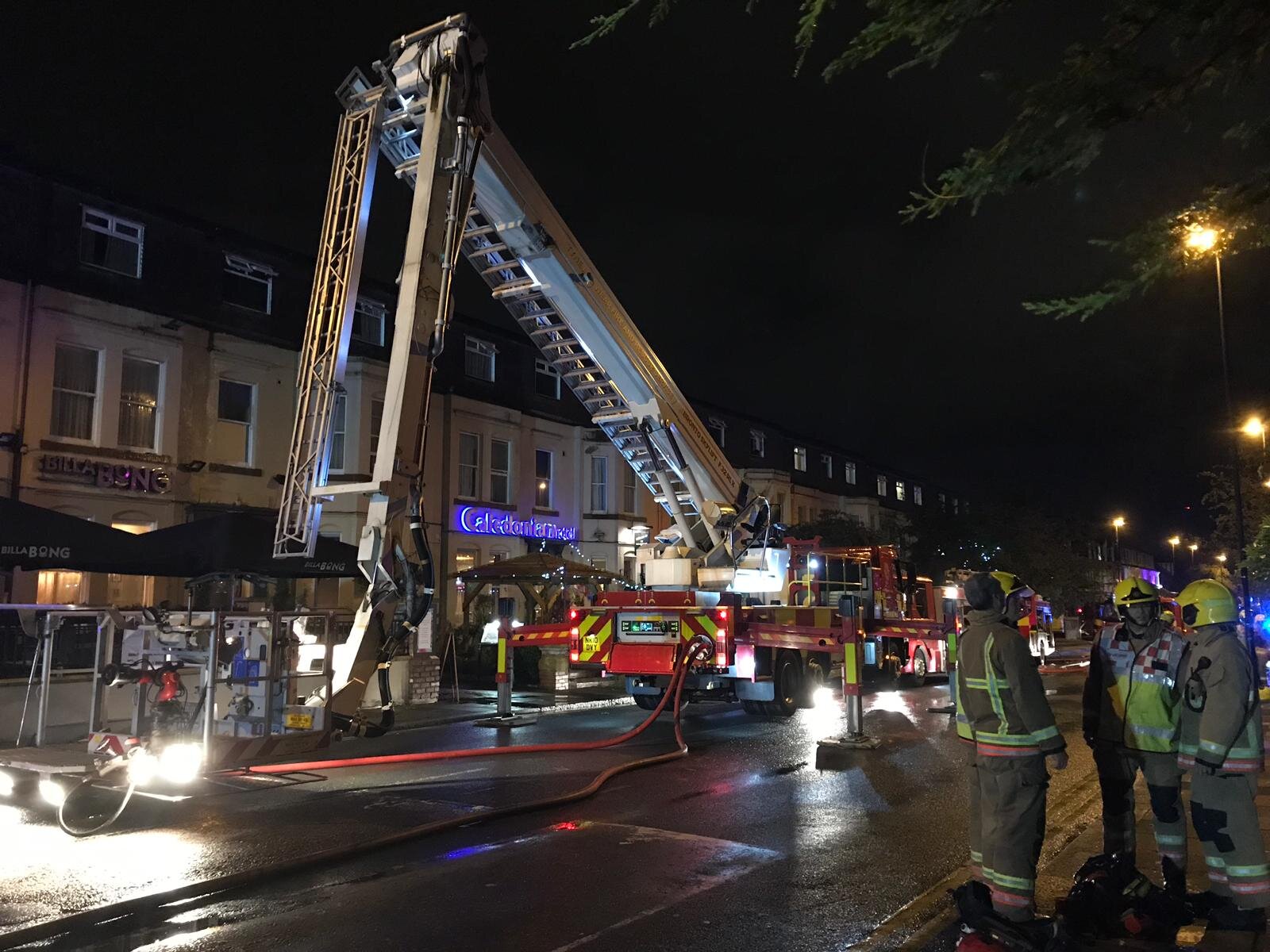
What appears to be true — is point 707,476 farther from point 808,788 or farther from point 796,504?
point 796,504

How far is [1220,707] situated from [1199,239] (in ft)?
8.69

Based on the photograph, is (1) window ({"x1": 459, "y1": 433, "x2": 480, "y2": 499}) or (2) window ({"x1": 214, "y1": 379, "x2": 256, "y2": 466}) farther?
(1) window ({"x1": 459, "y1": 433, "x2": 480, "y2": 499})

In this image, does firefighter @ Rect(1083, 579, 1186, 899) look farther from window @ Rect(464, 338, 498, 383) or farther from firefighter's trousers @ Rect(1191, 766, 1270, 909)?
window @ Rect(464, 338, 498, 383)

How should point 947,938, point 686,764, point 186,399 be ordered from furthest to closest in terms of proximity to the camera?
point 186,399 < point 686,764 < point 947,938

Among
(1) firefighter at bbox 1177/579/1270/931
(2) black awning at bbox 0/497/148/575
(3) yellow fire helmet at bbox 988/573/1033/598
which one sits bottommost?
(1) firefighter at bbox 1177/579/1270/931

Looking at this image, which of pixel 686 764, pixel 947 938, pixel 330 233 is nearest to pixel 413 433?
pixel 330 233

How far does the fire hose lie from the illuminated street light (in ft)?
19.6

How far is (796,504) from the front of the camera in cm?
3919

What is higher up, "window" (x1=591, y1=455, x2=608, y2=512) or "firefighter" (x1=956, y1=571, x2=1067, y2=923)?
"window" (x1=591, y1=455, x2=608, y2=512)

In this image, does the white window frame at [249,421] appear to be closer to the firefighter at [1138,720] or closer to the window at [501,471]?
the window at [501,471]

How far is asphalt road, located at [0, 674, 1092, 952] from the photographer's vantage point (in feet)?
16.4

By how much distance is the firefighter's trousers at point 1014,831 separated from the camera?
453 centimetres

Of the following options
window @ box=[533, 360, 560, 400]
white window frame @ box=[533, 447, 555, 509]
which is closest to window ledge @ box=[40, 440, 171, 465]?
white window frame @ box=[533, 447, 555, 509]

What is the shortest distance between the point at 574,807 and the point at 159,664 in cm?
410
